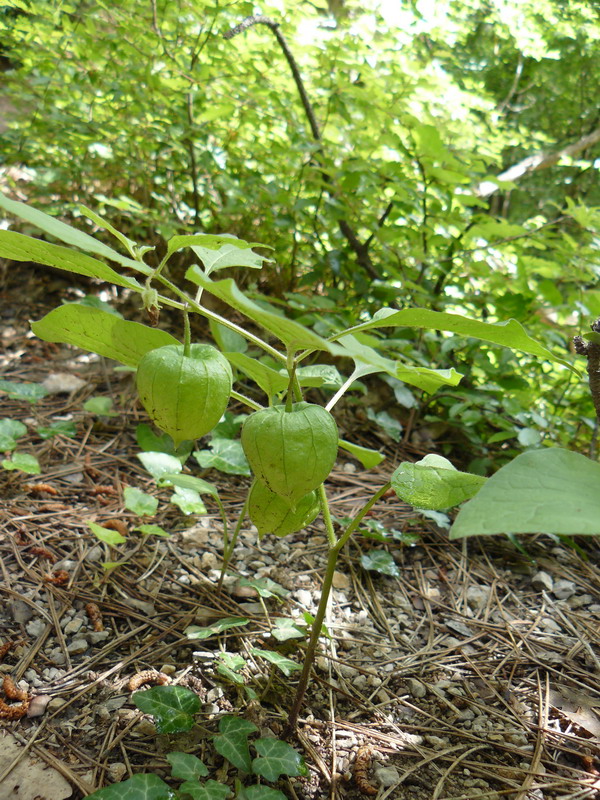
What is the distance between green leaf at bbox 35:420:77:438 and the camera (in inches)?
64.7

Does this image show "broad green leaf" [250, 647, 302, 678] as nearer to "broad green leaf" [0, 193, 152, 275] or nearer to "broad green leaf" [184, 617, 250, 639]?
"broad green leaf" [184, 617, 250, 639]

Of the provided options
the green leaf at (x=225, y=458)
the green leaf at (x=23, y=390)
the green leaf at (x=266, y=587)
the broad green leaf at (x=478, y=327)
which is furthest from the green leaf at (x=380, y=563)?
the green leaf at (x=23, y=390)

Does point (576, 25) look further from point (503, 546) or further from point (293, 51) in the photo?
point (503, 546)

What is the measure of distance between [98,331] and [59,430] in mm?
1042

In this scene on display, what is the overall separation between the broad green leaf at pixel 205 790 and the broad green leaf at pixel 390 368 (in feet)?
1.96

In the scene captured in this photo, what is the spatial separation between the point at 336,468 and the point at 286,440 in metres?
1.18

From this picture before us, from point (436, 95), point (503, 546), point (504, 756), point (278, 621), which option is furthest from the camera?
point (436, 95)

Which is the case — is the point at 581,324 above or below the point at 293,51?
below

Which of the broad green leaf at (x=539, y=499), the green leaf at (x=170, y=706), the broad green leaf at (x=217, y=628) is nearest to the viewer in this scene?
the broad green leaf at (x=539, y=499)

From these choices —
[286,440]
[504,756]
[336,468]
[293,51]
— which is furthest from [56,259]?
[293,51]

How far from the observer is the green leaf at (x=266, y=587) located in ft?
3.51

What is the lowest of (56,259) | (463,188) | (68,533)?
(68,533)

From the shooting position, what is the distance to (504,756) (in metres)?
0.90

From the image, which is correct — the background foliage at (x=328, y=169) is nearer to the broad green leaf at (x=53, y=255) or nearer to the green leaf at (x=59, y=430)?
the green leaf at (x=59, y=430)
